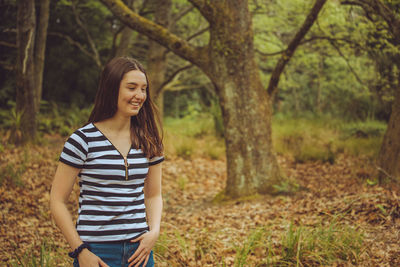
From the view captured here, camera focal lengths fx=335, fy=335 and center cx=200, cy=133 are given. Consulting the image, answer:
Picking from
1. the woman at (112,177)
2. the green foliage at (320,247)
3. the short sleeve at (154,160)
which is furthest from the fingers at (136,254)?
the green foliage at (320,247)

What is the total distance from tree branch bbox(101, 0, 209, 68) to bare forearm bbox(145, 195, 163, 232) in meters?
3.92

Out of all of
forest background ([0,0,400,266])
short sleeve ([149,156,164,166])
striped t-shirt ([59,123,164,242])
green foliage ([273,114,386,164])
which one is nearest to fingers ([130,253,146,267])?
striped t-shirt ([59,123,164,242])

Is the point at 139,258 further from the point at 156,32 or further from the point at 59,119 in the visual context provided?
the point at 59,119

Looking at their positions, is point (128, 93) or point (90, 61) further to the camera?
point (90, 61)

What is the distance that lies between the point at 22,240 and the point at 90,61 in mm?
11568

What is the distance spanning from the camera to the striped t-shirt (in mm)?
1767

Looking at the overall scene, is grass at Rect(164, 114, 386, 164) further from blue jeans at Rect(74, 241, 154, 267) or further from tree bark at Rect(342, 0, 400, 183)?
blue jeans at Rect(74, 241, 154, 267)

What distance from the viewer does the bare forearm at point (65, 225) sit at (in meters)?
1.71

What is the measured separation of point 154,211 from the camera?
6.89 feet

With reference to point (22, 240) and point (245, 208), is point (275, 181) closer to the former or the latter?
point (245, 208)

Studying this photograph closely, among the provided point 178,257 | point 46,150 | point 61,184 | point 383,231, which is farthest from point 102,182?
point 46,150

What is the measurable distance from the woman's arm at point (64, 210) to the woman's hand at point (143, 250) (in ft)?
0.58

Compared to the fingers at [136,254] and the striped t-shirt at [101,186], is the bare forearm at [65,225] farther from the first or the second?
the fingers at [136,254]

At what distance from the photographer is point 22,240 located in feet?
13.4
